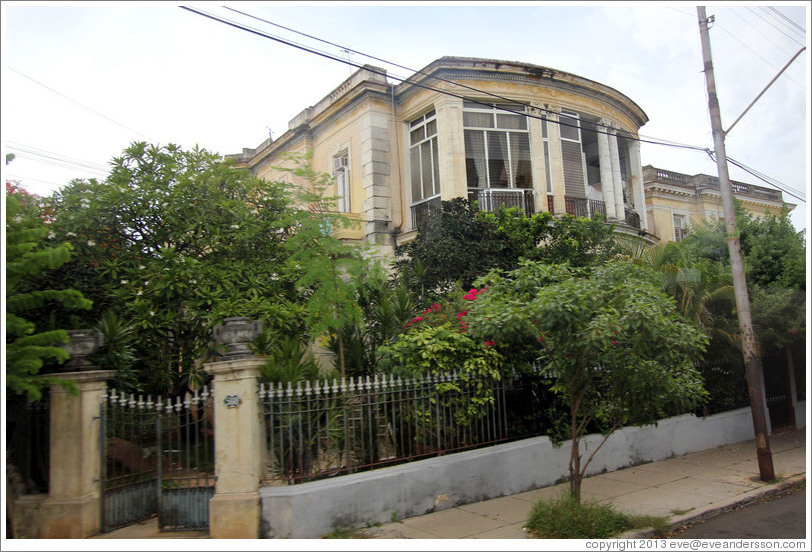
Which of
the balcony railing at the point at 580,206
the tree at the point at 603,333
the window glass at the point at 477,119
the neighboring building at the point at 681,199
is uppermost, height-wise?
the neighboring building at the point at 681,199

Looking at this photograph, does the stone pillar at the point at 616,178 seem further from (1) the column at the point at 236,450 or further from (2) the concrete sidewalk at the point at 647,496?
(1) the column at the point at 236,450

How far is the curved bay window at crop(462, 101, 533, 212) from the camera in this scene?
14.4m

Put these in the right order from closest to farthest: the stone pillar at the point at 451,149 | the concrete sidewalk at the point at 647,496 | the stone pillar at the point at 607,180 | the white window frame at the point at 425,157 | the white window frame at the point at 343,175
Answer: the concrete sidewalk at the point at 647,496
the stone pillar at the point at 451,149
the white window frame at the point at 425,157
the stone pillar at the point at 607,180
the white window frame at the point at 343,175

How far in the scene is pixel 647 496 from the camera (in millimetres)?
8484

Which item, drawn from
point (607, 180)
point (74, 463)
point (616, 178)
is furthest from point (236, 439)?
point (616, 178)

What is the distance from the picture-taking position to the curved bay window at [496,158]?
47.2 feet

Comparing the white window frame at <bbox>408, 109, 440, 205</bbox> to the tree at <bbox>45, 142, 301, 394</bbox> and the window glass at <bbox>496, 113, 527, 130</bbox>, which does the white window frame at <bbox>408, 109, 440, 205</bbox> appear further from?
the tree at <bbox>45, 142, 301, 394</bbox>

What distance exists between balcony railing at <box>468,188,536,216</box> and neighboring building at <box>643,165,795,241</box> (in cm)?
1308

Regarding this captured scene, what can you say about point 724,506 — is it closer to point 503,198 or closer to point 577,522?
point 577,522

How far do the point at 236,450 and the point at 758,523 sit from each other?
6.68 meters

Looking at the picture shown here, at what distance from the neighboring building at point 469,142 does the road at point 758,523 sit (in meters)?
8.20

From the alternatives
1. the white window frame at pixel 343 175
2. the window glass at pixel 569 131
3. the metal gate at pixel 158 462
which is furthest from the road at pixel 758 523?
the white window frame at pixel 343 175

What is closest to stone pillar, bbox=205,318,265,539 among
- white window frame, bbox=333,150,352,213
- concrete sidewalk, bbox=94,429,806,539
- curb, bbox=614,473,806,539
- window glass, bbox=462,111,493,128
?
concrete sidewalk, bbox=94,429,806,539

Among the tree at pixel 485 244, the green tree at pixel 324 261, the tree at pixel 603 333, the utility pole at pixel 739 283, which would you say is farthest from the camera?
the tree at pixel 485 244
